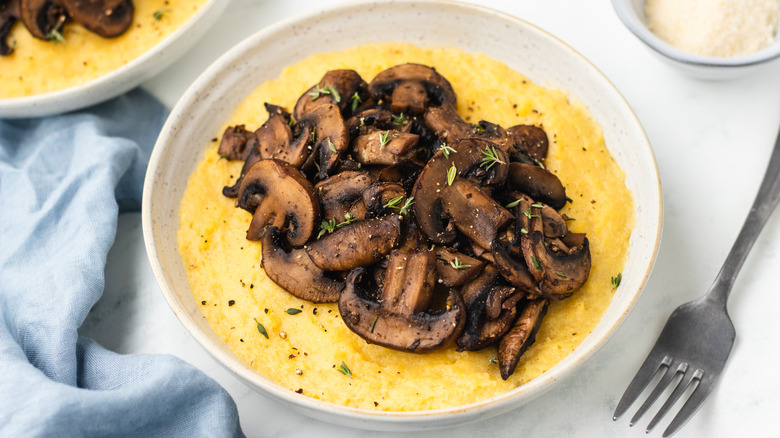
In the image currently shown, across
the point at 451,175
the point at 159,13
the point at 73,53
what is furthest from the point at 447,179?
the point at 73,53

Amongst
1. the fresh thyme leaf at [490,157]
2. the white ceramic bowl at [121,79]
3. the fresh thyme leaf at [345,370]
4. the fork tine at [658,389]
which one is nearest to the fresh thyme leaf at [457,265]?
the fresh thyme leaf at [490,157]

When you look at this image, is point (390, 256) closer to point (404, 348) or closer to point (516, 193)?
point (404, 348)

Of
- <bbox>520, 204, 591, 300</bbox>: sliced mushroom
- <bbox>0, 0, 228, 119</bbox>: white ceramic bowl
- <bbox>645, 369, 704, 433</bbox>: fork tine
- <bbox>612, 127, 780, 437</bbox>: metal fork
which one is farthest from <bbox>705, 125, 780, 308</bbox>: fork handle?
<bbox>0, 0, 228, 119</bbox>: white ceramic bowl

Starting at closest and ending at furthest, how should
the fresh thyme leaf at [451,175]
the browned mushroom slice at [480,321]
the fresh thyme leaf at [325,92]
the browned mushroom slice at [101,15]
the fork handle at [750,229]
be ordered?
the browned mushroom slice at [480,321] → the fresh thyme leaf at [451,175] → the fork handle at [750,229] → the fresh thyme leaf at [325,92] → the browned mushroom slice at [101,15]

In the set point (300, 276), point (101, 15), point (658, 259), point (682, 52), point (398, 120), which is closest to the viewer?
point (300, 276)

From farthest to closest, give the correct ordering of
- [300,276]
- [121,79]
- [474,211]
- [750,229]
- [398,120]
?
[121,79] < [750,229] < [398,120] < [300,276] < [474,211]

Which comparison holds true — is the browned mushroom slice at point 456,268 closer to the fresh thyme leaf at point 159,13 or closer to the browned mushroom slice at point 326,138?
the browned mushroom slice at point 326,138

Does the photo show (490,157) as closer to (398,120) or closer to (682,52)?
(398,120)

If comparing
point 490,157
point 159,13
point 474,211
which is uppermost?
point 490,157
